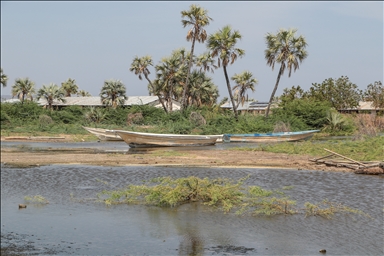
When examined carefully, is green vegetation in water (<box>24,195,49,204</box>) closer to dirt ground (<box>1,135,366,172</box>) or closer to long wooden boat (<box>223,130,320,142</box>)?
dirt ground (<box>1,135,366,172</box>)

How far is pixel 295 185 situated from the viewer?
16.6 metres

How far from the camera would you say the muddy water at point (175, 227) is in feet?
31.5

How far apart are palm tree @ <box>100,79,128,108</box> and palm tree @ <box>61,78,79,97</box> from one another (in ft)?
87.4

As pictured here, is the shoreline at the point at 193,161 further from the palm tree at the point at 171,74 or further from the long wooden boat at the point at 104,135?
the palm tree at the point at 171,74

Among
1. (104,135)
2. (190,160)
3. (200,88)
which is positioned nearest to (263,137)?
(104,135)

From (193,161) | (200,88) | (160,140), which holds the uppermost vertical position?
(200,88)

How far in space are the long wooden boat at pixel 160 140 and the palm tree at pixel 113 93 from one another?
84.1ft

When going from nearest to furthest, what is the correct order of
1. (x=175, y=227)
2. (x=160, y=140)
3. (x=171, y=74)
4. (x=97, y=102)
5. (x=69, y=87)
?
1. (x=175, y=227)
2. (x=160, y=140)
3. (x=171, y=74)
4. (x=97, y=102)
5. (x=69, y=87)

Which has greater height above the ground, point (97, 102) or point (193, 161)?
point (97, 102)

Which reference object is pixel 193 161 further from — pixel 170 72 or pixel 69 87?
pixel 69 87

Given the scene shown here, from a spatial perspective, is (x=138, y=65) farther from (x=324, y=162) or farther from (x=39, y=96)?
(x=324, y=162)

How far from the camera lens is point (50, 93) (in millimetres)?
63406

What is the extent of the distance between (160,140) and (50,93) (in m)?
34.3

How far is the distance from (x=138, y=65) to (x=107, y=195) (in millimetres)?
45348
